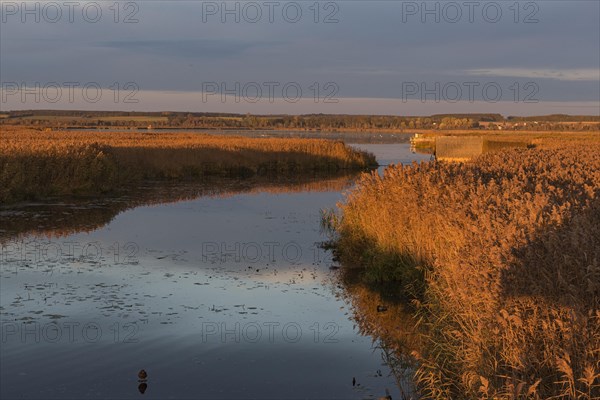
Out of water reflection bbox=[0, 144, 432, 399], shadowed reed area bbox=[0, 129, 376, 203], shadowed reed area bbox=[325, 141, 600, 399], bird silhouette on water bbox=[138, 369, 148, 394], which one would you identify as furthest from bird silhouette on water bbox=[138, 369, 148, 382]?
shadowed reed area bbox=[0, 129, 376, 203]

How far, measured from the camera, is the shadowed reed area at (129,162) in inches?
1157

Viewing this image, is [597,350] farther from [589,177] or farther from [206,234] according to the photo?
[206,234]

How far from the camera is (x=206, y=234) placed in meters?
21.1

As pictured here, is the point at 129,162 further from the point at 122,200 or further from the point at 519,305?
the point at 519,305

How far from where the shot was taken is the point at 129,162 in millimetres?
41938

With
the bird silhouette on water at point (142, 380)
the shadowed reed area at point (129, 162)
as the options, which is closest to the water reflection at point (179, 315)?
the bird silhouette on water at point (142, 380)

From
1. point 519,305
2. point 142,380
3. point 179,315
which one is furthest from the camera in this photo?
point 179,315

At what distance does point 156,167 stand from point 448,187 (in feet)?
104

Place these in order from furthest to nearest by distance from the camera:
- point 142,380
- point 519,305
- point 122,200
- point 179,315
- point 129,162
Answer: point 129,162 < point 122,200 < point 179,315 < point 142,380 < point 519,305

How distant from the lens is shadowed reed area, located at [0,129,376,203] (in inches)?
1157

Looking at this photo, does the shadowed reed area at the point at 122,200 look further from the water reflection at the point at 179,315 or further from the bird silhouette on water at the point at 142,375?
the bird silhouette on water at the point at 142,375

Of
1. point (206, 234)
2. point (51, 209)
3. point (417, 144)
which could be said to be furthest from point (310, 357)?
point (417, 144)

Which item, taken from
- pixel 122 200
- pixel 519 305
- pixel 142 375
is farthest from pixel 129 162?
pixel 519 305

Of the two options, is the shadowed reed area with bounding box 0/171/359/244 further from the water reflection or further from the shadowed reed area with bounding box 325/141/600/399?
the shadowed reed area with bounding box 325/141/600/399
